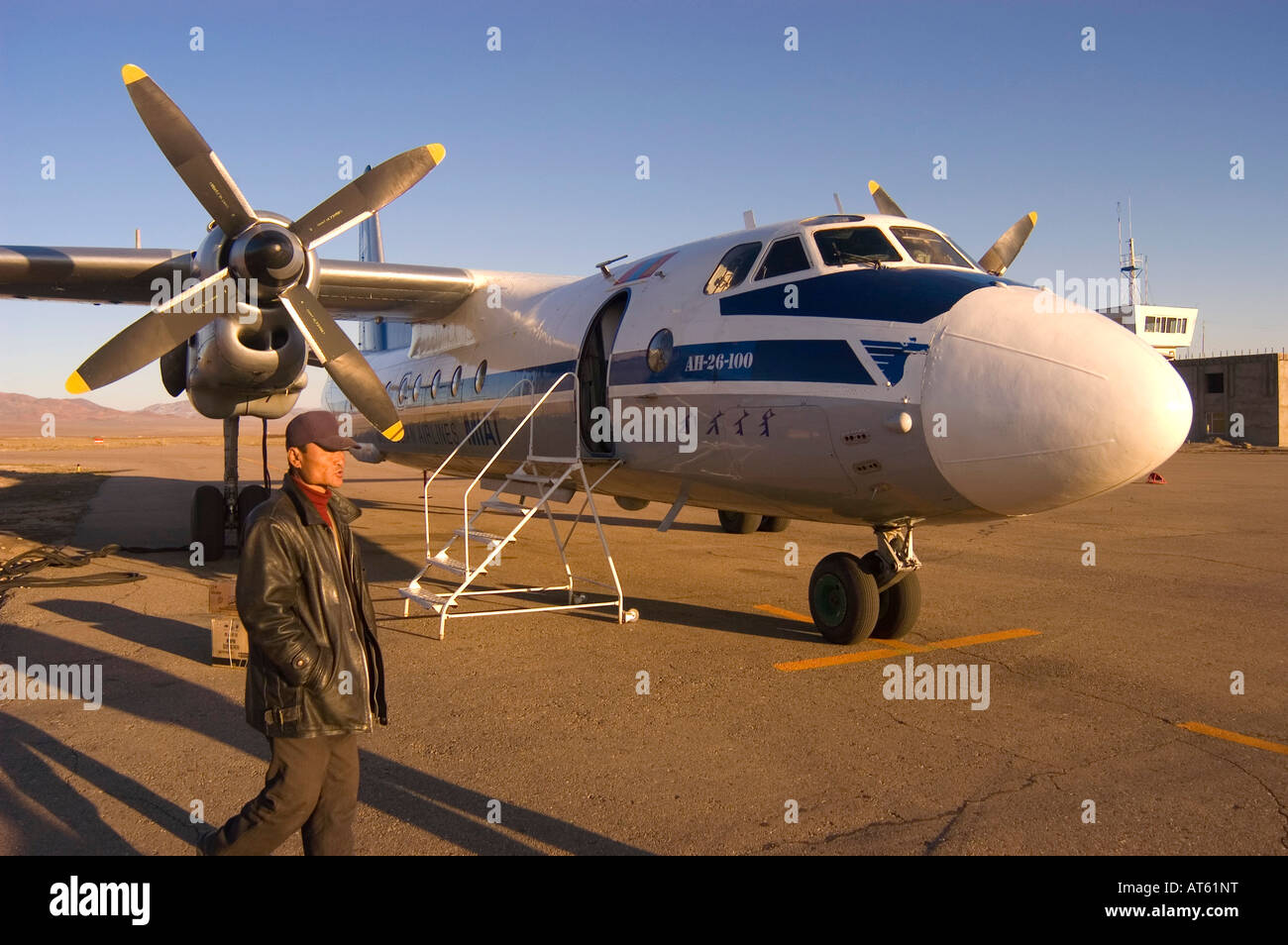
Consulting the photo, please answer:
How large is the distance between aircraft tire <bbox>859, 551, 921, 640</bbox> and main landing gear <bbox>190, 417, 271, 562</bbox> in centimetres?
863

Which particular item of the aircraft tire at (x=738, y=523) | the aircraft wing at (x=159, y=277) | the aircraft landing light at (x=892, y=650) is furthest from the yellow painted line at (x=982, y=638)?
the aircraft wing at (x=159, y=277)

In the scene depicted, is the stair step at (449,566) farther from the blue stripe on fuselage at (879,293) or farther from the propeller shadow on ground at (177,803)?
the blue stripe on fuselage at (879,293)

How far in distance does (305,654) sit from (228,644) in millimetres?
4443

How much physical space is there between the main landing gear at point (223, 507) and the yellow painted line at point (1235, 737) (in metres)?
11.2

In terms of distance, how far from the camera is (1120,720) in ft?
19.5

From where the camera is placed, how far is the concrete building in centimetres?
4681

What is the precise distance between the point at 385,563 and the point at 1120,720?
956 centimetres

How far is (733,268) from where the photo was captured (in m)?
8.27

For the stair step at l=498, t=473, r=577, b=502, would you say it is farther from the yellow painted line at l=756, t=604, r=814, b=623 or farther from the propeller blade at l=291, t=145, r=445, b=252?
the propeller blade at l=291, t=145, r=445, b=252

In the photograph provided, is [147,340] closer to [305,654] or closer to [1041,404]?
[305,654]
